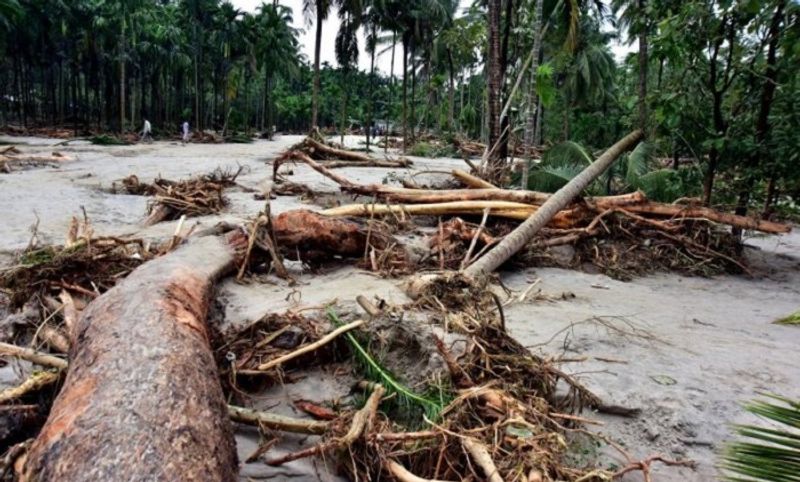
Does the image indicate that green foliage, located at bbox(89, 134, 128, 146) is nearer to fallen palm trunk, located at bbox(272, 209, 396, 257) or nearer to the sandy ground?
the sandy ground

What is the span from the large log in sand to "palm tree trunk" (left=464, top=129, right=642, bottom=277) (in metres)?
3.07

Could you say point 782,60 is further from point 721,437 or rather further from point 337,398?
point 337,398

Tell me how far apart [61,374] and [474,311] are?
9.21 ft

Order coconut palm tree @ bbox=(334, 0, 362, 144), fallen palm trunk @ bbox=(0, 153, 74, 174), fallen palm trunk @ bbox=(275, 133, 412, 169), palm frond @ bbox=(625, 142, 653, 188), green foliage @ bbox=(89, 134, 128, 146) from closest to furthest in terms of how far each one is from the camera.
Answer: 1. palm frond @ bbox=(625, 142, 653, 188)
2. fallen palm trunk @ bbox=(275, 133, 412, 169)
3. fallen palm trunk @ bbox=(0, 153, 74, 174)
4. green foliage @ bbox=(89, 134, 128, 146)
5. coconut palm tree @ bbox=(334, 0, 362, 144)

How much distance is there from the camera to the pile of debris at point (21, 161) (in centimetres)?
1370

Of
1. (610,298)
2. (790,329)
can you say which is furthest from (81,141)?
(790,329)

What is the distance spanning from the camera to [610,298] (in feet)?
19.6

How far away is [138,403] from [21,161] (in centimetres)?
1635

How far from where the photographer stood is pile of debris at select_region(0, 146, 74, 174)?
539 inches

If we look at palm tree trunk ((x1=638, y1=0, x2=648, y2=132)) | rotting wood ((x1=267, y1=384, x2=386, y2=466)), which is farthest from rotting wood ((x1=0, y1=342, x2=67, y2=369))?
palm tree trunk ((x1=638, y1=0, x2=648, y2=132))

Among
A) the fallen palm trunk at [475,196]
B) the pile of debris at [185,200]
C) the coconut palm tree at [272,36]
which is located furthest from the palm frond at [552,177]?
the coconut palm tree at [272,36]

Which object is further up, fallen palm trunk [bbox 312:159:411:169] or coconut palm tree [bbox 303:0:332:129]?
coconut palm tree [bbox 303:0:332:129]

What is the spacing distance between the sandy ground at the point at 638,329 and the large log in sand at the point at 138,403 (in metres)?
0.57

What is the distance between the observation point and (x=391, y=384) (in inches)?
121
